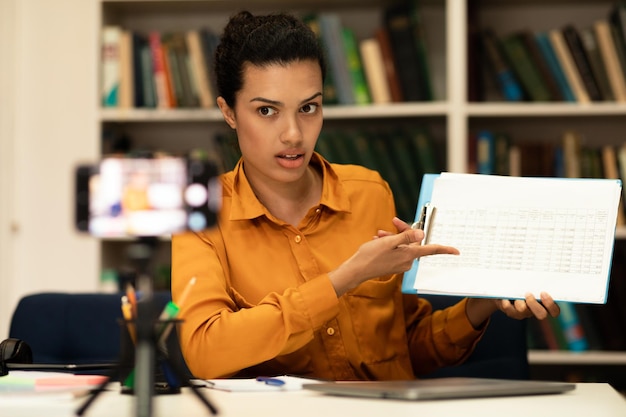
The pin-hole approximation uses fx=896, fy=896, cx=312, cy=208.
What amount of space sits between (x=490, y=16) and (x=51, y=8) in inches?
64.1

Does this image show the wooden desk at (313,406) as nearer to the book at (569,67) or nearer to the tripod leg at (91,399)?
the tripod leg at (91,399)

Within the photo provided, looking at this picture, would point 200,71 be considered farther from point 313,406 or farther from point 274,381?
point 313,406

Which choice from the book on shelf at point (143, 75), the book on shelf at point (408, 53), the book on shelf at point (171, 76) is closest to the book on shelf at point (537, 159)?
the book on shelf at point (408, 53)

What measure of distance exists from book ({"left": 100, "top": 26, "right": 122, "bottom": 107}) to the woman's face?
1576mm

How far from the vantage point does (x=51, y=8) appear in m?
3.33

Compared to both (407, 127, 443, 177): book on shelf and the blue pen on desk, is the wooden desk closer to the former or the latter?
the blue pen on desk

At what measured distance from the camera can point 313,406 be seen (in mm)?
1217

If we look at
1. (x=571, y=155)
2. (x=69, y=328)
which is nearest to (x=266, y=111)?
(x=69, y=328)

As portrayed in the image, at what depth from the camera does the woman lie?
165 cm

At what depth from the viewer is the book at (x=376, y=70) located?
3.12 metres

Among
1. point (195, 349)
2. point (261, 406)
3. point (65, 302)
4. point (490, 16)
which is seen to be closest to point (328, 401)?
point (261, 406)

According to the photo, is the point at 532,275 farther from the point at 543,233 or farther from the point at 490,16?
the point at 490,16

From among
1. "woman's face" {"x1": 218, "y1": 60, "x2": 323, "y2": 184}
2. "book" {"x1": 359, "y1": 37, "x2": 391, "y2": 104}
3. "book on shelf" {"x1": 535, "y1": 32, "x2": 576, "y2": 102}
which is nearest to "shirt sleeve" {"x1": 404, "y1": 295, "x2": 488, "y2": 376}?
"woman's face" {"x1": 218, "y1": 60, "x2": 323, "y2": 184}

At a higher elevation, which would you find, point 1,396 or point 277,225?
point 277,225
